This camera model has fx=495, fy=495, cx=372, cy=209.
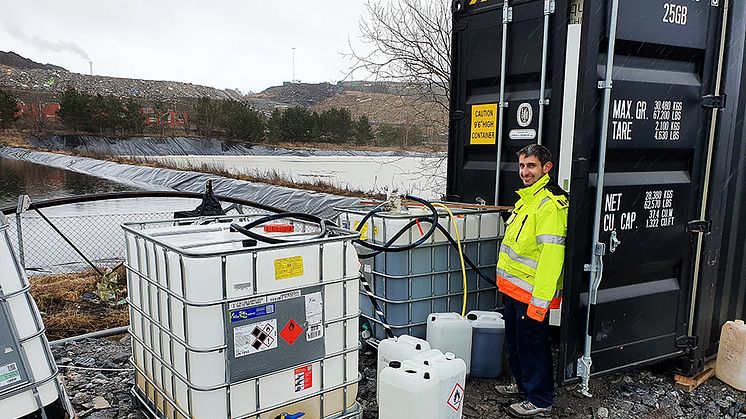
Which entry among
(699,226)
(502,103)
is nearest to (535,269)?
(699,226)

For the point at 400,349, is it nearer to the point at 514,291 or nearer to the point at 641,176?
the point at 514,291

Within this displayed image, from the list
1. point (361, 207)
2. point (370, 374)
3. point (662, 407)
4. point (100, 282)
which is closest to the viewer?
point (662, 407)

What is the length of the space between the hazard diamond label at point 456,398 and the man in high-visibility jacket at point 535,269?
23.6 inches

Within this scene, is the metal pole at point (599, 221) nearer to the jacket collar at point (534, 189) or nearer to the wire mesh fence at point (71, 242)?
A: the jacket collar at point (534, 189)

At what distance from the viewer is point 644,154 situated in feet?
11.4

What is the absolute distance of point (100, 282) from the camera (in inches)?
237

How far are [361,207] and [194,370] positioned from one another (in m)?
2.71

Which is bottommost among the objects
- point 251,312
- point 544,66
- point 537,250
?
point 251,312

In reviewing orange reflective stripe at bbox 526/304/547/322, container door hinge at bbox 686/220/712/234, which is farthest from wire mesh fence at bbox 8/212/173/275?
container door hinge at bbox 686/220/712/234

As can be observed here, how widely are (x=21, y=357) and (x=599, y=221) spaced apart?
3329mm

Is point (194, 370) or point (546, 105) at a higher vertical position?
point (546, 105)

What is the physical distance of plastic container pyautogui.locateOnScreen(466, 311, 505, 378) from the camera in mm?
3828

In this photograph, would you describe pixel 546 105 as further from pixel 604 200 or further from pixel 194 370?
pixel 194 370

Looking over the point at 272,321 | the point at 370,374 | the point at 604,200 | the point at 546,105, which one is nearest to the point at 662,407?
the point at 604,200
